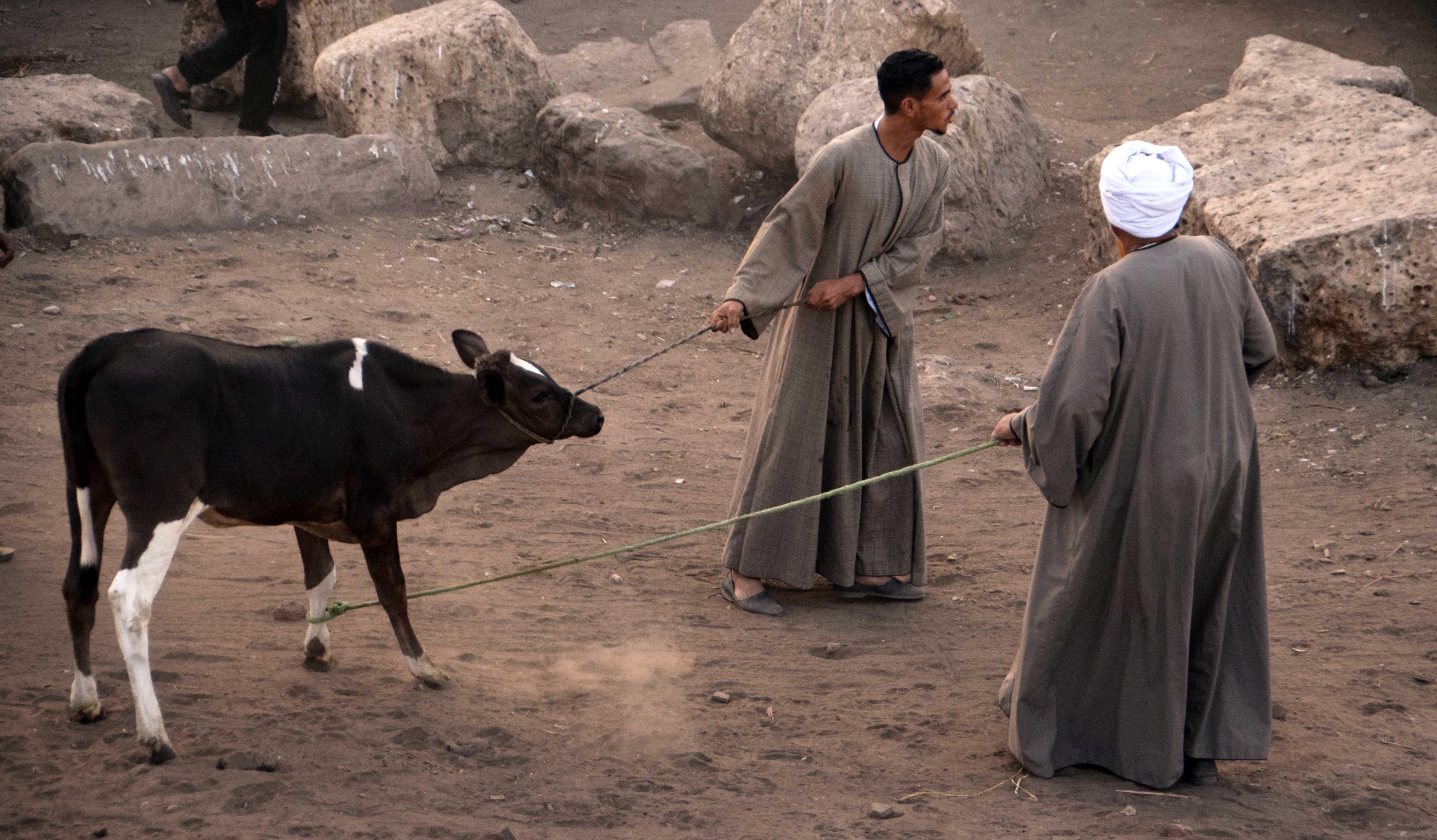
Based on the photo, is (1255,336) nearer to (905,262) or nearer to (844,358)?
(905,262)

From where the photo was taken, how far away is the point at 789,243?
500cm

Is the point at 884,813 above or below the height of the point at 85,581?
below

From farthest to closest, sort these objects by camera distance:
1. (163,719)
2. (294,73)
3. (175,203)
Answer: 1. (294,73)
2. (175,203)
3. (163,719)

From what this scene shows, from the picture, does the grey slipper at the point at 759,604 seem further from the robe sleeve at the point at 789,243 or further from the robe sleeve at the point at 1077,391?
the robe sleeve at the point at 1077,391

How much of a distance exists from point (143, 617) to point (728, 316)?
2.39m

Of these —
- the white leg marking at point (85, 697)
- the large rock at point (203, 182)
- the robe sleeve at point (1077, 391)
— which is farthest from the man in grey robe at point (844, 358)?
the large rock at point (203, 182)

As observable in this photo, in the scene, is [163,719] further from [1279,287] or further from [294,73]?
[294,73]

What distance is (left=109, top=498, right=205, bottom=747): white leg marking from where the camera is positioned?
139 inches

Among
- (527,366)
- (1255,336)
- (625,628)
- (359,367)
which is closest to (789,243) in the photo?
(527,366)

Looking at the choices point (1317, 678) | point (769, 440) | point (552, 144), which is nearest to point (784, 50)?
point (552, 144)

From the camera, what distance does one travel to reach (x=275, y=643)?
4.52 metres

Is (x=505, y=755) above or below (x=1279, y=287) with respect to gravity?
below

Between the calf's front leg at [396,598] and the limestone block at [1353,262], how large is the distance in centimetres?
565

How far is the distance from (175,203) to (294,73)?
3.73 m
